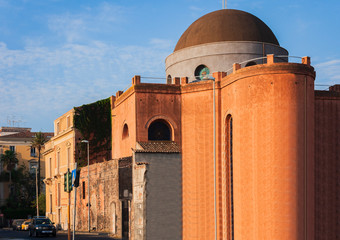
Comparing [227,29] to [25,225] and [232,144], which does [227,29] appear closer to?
[232,144]

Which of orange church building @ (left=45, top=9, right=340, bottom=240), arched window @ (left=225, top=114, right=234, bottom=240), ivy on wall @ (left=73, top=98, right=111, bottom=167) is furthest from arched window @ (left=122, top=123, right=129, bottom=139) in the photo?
ivy on wall @ (left=73, top=98, right=111, bottom=167)

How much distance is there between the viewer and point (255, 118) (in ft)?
102

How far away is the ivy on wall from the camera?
53.8 metres

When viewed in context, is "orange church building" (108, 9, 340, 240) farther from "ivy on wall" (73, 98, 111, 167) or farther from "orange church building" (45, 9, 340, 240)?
"ivy on wall" (73, 98, 111, 167)

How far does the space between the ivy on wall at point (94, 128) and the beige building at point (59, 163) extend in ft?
4.39

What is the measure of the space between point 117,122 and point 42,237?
11.1 m

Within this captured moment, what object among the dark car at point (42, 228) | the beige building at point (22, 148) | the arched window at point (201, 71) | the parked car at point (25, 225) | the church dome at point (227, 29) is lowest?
the parked car at point (25, 225)

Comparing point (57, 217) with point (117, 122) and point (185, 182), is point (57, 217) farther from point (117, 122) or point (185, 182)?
point (185, 182)

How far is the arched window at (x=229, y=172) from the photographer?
1298 inches

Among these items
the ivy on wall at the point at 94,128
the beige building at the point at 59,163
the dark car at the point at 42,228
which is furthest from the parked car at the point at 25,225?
the dark car at the point at 42,228

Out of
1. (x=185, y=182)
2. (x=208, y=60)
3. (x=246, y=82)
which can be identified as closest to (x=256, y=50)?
(x=208, y=60)

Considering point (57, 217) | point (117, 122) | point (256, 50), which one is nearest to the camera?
point (256, 50)

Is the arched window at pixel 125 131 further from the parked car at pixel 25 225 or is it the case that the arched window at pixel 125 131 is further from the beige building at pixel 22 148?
the beige building at pixel 22 148

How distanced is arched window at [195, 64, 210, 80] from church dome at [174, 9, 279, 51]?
1924 millimetres
